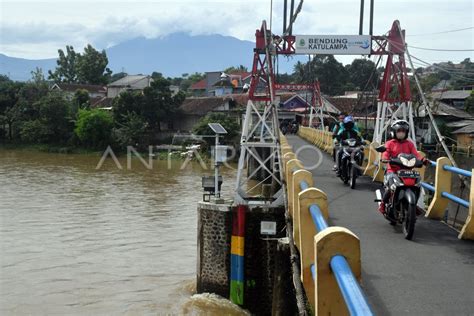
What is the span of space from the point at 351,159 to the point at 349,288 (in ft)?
30.5

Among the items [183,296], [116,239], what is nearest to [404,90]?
[183,296]

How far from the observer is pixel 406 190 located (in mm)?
6680

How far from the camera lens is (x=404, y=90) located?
A: 17.3 meters

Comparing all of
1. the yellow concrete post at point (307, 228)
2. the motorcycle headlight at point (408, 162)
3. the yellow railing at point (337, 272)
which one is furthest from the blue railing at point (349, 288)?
the motorcycle headlight at point (408, 162)

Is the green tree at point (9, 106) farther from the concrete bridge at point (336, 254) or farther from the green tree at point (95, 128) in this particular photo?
the concrete bridge at point (336, 254)

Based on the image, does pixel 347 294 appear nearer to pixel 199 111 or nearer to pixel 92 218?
pixel 92 218

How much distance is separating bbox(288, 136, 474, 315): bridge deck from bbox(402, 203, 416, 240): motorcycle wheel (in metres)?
0.11

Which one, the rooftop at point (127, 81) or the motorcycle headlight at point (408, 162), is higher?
the rooftop at point (127, 81)

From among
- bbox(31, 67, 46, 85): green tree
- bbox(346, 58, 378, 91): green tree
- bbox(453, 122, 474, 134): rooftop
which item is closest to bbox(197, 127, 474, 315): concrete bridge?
bbox(453, 122, 474, 134): rooftop

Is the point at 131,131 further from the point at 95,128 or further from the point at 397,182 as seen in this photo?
the point at 397,182

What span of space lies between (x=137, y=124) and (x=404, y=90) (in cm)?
3404

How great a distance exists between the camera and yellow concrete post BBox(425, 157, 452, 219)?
7.83 metres

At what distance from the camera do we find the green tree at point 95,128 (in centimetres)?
4891

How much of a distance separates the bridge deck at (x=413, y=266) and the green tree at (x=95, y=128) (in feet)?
140
